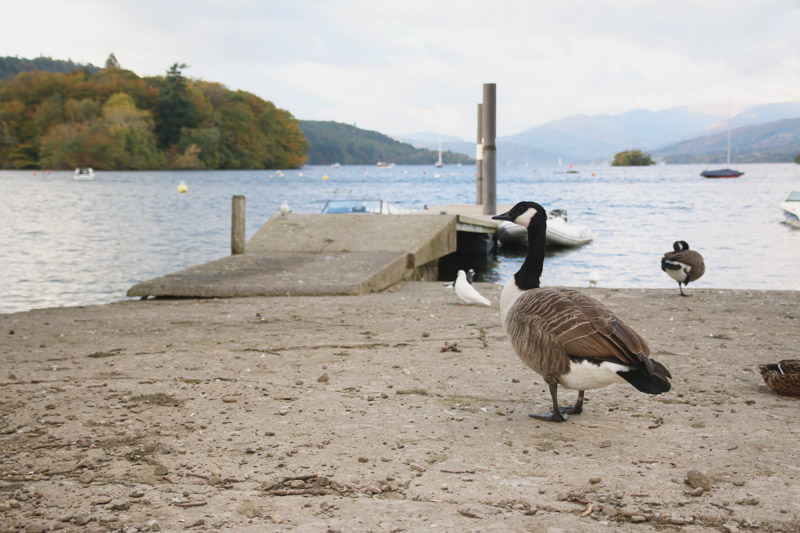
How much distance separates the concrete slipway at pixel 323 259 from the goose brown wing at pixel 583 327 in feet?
22.0

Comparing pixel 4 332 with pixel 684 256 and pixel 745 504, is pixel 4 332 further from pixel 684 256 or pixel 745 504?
pixel 684 256

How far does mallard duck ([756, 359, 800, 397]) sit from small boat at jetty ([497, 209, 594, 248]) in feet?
63.5

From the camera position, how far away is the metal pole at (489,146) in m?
22.8

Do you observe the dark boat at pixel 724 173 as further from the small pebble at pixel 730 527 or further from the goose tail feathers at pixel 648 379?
the small pebble at pixel 730 527

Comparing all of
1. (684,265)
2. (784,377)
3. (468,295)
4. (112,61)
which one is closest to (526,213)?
(784,377)

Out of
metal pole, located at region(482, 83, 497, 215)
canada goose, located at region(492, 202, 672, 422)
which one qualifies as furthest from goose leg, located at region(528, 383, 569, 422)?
metal pole, located at region(482, 83, 497, 215)

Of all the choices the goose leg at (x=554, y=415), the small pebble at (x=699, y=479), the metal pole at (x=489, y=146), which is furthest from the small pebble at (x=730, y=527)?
the metal pole at (x=489, y=146)

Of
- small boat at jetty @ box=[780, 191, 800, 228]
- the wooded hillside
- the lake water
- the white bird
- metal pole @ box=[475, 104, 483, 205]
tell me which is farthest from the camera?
the wooded hillside

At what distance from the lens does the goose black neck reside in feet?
17.8

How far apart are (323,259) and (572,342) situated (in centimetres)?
999

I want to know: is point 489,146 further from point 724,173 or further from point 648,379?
point 724,173

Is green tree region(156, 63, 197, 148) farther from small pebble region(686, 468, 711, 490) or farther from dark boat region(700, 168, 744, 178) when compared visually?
small pebble region(686, 468, 711, 490)

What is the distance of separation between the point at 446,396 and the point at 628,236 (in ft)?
92.7

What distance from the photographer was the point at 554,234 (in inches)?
1036
